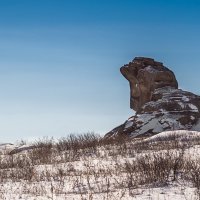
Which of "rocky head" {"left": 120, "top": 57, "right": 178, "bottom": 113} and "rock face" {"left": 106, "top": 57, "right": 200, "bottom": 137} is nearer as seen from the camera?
"rock face" {"left": 106, "top": 57, "right": 200, "bottom": 137}

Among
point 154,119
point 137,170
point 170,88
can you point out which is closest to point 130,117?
point 154,119

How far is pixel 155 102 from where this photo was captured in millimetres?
31391

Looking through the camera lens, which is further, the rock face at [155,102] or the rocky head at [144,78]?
the rocky head at [144,78]

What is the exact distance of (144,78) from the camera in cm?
3481

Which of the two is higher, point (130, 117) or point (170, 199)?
point (130, 117)

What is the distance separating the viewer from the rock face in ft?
94.3

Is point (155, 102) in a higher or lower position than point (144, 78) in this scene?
lower

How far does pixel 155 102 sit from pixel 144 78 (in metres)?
4.15

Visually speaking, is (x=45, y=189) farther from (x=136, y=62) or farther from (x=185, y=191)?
(x=136, y=62)

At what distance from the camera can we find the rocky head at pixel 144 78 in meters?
34.0

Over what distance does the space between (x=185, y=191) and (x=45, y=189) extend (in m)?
2.83

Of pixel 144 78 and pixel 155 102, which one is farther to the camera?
pixel 144 78

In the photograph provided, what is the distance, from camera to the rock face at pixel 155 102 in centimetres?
2873

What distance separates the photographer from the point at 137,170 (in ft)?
28.2
